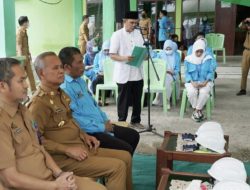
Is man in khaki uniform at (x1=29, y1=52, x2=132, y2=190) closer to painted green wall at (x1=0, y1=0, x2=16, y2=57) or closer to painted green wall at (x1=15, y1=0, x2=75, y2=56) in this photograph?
painted green wall at (x1=0, y1=0, x2=16, y2=57)

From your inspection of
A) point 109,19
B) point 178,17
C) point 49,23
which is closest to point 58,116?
point 109,19

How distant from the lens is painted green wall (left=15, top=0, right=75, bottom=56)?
11766mm

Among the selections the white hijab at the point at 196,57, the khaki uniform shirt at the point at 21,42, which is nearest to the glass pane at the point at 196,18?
the khaki uniform shirt at the point at 21,42

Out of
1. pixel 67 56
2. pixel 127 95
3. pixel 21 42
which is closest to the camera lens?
pixel 67 56

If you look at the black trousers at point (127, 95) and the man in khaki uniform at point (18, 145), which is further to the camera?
the black trousers at point (127, 95)

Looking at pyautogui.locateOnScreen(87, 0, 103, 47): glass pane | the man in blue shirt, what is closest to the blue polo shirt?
the man in blue shirt

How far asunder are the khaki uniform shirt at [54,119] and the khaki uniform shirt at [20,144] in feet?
0.72

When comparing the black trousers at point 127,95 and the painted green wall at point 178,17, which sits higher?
the painted green wall at point 178,17

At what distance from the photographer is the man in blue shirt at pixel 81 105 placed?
2361 millimetres

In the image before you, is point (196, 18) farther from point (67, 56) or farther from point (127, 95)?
point (67, 56)

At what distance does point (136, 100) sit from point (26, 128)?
2.51m

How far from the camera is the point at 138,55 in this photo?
376 cm

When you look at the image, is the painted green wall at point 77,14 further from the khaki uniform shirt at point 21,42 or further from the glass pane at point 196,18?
the khaki uniform shirt at point 21,42

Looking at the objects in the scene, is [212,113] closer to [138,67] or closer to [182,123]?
[182,123]
